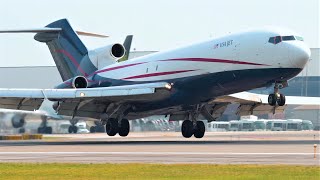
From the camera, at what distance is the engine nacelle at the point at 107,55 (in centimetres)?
5516

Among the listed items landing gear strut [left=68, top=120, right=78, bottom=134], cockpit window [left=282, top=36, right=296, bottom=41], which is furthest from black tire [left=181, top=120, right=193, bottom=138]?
landing gear strut [left=68, top=120, right=78, bottom=134]

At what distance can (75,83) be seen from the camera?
5278 centimetres

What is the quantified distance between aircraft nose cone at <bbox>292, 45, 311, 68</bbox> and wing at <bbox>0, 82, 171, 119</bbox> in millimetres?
7802

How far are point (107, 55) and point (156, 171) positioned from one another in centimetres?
3015

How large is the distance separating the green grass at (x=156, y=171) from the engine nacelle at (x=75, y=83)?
79.8ft

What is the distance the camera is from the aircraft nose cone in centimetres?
4291

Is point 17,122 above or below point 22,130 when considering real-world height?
above

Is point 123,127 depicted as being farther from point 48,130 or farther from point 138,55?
point 138,55

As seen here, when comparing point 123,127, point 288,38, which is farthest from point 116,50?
point 288,38

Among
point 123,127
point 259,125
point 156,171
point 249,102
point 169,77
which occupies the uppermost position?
point 169,77

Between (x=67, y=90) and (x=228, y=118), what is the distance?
65.2 metres

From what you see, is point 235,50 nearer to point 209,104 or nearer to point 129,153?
point 209,104

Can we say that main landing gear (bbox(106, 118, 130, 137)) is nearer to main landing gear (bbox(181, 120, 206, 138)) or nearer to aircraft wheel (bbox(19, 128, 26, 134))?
main landing gear (bbox(181, 120, 206, 138))

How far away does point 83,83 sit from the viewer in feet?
175
